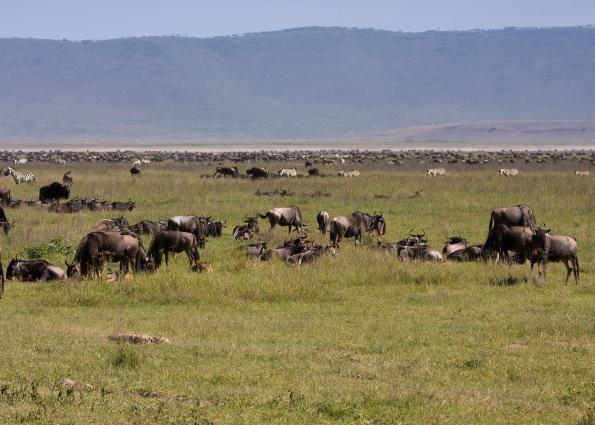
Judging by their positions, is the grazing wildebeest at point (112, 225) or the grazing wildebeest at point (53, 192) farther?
the grazing wildebeest at point (53, 192)

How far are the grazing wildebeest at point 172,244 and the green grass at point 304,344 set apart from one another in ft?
1.29

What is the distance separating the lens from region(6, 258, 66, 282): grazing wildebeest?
20.0m

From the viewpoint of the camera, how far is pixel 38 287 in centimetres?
1898

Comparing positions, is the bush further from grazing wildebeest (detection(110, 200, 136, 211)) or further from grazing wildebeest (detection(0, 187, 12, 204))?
grazing wildebeest (detection(0, 187, 12, 204))

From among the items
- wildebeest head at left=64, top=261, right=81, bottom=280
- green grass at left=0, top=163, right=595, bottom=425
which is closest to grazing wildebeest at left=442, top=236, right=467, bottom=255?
green grass at left=0, top=163, right=595, bottom=425

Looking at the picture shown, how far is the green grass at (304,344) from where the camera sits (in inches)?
400

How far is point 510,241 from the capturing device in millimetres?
21484

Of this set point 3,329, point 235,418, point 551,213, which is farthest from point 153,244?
point 551,213

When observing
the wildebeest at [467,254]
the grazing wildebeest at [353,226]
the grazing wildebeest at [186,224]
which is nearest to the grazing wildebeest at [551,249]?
the wildebeest at [467,254]

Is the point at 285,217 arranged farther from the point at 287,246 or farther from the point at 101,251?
the point at 101,251

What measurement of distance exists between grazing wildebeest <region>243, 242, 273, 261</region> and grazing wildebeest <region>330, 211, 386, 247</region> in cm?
259

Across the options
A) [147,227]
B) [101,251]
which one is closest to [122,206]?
[147,227]

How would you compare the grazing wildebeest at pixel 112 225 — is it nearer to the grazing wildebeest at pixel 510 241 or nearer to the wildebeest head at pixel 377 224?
the wildebeest head at pixel 377 224

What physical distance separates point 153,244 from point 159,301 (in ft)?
11.4
